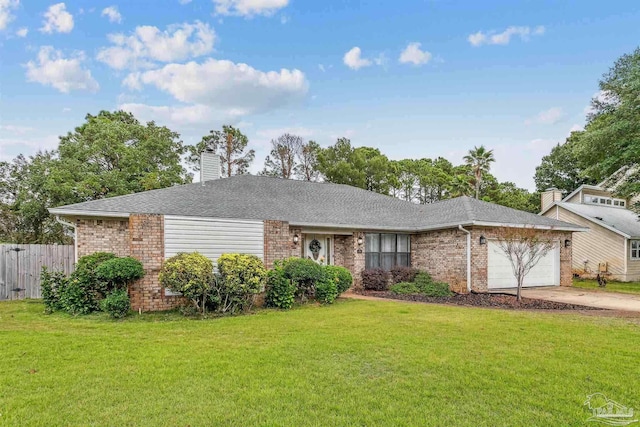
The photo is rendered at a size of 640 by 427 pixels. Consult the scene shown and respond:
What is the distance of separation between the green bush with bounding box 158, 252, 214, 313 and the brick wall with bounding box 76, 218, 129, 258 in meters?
2.62

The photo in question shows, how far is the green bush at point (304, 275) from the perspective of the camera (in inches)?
365

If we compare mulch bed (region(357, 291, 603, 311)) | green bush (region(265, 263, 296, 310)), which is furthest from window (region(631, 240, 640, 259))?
green bush (region(265, 263, 296, 310))

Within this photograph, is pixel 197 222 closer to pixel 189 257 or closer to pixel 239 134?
pixel 189 257

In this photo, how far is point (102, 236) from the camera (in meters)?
9.84

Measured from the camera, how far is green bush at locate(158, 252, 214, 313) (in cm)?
793

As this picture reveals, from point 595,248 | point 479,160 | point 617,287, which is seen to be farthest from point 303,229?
point 479,160

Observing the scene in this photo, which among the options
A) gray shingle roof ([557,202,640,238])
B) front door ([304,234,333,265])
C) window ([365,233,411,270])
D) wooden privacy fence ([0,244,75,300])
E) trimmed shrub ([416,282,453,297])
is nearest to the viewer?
wooden privacy fence ([0,244,75,300])

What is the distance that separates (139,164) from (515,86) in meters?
18.9

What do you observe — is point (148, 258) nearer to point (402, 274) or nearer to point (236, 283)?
point (236, 283)

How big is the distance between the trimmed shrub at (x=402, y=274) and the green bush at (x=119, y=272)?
8667mm

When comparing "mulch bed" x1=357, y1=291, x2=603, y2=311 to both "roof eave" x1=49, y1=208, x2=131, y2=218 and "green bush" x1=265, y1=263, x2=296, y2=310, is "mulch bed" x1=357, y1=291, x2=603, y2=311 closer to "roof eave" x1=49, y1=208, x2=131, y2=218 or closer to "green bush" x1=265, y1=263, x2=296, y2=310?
"green bush" x1=265, y1=263, x2=296, y2=310

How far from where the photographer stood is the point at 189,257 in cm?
835

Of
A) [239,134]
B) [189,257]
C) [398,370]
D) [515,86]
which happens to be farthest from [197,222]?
[239,134]

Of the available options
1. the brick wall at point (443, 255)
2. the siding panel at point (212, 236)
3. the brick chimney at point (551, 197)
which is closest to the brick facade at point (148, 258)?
the siding panel at point (212, 236)
